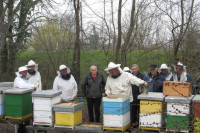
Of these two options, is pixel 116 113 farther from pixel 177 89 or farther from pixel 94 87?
pixel 94 87

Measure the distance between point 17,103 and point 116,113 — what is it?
2.14m

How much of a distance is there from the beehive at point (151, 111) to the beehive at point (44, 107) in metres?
1.81

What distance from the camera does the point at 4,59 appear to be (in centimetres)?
1527

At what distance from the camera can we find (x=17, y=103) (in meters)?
5.07

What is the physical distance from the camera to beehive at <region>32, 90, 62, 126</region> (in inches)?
190

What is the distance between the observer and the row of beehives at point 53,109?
4477 mm

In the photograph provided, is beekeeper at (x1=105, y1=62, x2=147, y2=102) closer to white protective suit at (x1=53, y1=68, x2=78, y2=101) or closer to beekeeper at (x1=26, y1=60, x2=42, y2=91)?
white protective suit at (x1=53, y1=68, x2=78, y2=101)

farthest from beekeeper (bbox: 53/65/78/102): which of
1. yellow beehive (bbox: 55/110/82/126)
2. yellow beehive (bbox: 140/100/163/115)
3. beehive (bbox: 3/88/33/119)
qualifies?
yellow beehive (bbox: 140/100/163/115)

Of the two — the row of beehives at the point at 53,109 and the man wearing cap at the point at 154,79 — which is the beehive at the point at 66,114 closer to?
the row of beehives at the point at 53,109

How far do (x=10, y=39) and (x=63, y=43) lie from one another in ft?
12.8

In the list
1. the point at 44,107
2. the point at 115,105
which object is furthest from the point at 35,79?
the point at 115,105

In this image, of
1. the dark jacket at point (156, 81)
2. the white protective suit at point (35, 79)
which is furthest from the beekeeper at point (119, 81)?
the white protective suit at point (35, 79)

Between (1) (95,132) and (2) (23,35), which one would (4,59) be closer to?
(2) (23,35)

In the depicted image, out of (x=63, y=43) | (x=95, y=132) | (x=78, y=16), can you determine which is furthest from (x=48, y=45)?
(x=95, y=132)
